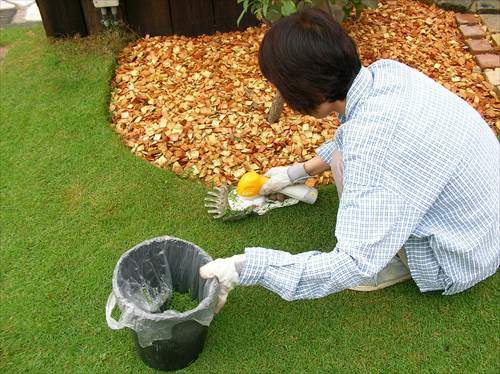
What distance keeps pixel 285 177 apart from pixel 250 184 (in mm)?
177

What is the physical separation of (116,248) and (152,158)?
0.67 m

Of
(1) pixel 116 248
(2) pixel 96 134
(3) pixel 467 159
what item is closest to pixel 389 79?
(3) pixel 467 159

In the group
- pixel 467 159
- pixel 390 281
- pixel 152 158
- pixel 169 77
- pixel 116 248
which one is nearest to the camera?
pixel 467 159

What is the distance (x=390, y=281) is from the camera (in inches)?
87.4

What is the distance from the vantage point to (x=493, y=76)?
3324 millimetres

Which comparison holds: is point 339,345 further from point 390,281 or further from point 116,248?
point 116,248

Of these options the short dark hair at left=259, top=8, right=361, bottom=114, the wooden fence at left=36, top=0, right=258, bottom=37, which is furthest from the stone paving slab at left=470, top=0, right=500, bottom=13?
the short dark hair at left=259, top=8, right=361, bottom=114

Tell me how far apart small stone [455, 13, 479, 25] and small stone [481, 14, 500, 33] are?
0.21 ft

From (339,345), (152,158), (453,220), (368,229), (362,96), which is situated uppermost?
(362,96)

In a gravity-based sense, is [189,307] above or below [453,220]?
below

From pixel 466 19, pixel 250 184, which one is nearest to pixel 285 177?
pixel 250 184

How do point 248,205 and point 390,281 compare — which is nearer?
point 390,281

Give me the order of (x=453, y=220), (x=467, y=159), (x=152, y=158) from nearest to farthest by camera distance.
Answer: (x=467, y=159) < (x=453, y=220) < (x=152, y=158)

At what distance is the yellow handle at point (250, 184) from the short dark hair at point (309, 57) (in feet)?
2.74
